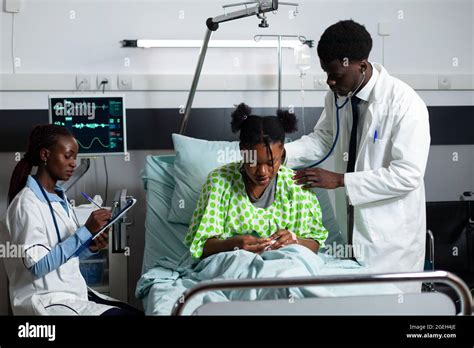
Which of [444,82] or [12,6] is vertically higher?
[12,6]

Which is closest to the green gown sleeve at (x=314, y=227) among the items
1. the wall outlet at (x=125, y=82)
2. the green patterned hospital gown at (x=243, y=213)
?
the green patterned hospital gown at (x=243, y=213)

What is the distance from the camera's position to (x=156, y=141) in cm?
416

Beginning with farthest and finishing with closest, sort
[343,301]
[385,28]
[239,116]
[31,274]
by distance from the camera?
[385,28]
[239,116]
[31,274]
[343,301]

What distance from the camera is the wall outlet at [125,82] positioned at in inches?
158

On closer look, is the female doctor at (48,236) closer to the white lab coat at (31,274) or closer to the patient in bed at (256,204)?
the white lab coat at (31,274)

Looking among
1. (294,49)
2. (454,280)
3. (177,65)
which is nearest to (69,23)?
(177,65)

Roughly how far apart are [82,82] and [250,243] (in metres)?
1.74

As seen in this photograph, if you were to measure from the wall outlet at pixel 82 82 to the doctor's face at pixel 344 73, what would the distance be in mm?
1599

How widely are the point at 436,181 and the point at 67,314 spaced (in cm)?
271

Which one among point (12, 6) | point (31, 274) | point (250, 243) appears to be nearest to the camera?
point (31, 274)

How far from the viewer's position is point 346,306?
219cm

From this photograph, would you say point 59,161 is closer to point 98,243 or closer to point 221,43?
point 98,243

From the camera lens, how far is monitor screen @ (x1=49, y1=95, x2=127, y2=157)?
11.6 feet

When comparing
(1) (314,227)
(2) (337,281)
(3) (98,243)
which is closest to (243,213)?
(1) (314,227)
